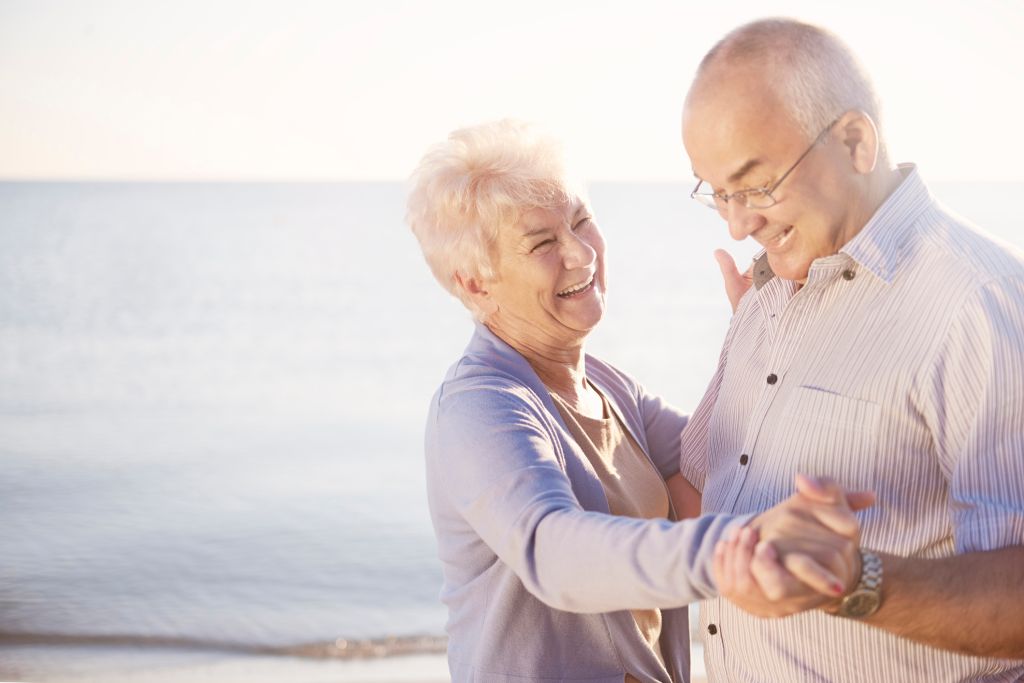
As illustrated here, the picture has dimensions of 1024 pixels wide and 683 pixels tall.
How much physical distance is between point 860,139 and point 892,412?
449 millimetres

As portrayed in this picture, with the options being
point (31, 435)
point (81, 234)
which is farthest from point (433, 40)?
point (31, 435)

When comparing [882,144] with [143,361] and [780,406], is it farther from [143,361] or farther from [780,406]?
[143,361]

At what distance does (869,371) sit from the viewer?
74.2 inches

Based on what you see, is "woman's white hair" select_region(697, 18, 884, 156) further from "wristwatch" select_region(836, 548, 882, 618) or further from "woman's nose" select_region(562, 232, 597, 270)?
"wristwatch" select_region(836, 548, 882, 618)

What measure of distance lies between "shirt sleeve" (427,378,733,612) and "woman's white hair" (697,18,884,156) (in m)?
0.69

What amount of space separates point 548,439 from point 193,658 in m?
4.06

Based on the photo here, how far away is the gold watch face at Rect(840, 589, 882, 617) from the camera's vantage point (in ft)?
5.34

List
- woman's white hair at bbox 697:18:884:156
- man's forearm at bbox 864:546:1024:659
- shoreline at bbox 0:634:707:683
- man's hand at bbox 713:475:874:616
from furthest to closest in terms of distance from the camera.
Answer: shoreline at bbox 0:634:707:683, woman's white hair at bbox 697:18:884:156, man's forearm at bbox 864:546:1024:659, man's hand at bbox 713:475:874:616

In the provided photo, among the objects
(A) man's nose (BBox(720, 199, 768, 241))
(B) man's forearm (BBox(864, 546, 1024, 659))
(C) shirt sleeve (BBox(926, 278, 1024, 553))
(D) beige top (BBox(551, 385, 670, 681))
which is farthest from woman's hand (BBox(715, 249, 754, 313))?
(B) man's forearm (BBox(864, 546, 1024, 659))

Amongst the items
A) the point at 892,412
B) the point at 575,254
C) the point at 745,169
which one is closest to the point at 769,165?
the point at 745,169

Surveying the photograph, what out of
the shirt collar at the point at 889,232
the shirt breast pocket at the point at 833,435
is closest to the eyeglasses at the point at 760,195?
the shirt collar at the point at 889,232

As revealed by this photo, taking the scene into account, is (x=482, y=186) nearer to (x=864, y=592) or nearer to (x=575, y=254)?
(x=575, y=254)

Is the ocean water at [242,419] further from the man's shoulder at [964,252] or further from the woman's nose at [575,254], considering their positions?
the man's shoulder at [964,252]

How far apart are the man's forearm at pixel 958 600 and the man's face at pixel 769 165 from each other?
0.58m
